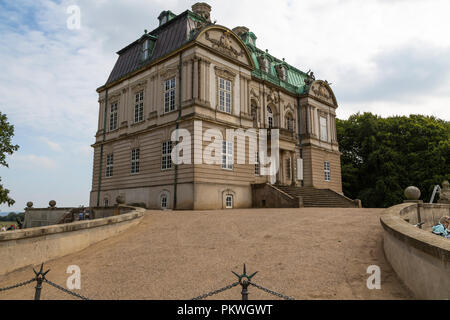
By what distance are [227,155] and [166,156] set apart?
433cm

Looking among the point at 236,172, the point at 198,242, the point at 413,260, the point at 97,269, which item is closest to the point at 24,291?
Result: the point at 97,269

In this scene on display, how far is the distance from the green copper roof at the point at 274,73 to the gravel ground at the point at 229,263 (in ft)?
70.0

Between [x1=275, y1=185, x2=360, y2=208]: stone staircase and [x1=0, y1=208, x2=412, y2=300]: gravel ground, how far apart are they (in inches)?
450

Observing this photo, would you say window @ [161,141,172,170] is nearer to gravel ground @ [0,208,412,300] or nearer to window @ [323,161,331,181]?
gravel ground @ [0,208,412,300]

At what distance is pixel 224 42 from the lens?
2455 centimetres

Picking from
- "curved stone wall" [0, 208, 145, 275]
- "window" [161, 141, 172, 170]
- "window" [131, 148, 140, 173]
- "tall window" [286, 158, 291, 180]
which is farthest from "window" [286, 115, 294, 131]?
"curved stone wall" [0, 208, 145, 275]

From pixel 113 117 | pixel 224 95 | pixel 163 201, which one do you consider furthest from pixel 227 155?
pixel 113 117

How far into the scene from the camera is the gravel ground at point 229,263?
6.22 metres

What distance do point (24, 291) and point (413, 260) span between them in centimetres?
774

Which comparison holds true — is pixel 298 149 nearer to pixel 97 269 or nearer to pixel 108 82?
pixel 108 82

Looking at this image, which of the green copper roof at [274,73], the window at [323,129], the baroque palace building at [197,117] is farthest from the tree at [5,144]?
the window at [323,129]

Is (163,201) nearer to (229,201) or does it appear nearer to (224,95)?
(229,201)

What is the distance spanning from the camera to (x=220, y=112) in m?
23.5

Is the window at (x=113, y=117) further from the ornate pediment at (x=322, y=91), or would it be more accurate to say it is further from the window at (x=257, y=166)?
the ornate pediment at (x=322, y=91)
